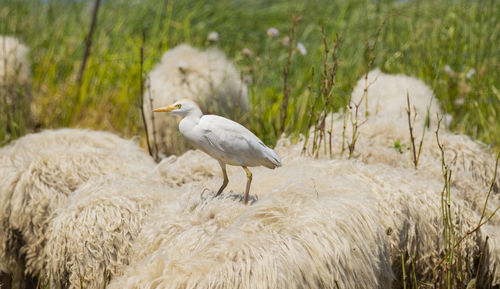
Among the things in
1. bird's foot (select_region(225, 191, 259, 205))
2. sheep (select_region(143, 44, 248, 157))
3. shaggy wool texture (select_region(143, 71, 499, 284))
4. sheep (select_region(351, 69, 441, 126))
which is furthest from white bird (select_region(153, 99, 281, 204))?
sheep (select_region(351, 69, 441, 126))

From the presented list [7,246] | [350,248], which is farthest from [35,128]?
[350,248]

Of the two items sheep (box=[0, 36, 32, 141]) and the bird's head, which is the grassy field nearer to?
sheep (box=[0, 36, 32, 141])

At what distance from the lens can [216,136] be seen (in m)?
2.19

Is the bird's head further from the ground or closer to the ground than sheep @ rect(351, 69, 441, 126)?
further from the ground

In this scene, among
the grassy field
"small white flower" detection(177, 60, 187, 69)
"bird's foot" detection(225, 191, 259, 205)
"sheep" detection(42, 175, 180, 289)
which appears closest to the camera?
"bird's foot" detection(225, 191, 259, 205)

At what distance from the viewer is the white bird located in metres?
2.18

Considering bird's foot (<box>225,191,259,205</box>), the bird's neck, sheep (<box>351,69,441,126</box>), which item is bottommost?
bird's foot (<box>225,191,259,205</box>)

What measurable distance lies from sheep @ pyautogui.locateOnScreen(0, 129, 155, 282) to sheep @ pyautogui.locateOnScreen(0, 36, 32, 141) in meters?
1.16

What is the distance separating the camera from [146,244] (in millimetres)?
2373

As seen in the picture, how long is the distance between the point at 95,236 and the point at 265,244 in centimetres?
76

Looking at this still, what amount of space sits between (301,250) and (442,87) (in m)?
3.39

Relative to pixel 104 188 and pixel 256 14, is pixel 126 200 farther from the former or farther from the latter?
pixel 256 14

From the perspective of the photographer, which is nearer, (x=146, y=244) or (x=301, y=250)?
(x=301, y=250)

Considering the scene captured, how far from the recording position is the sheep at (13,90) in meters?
4.36
